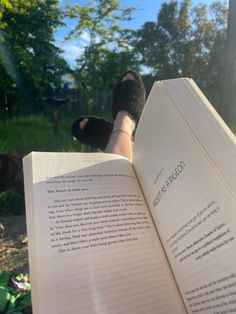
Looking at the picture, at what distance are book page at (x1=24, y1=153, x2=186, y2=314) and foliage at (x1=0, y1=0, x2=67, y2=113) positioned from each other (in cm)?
410

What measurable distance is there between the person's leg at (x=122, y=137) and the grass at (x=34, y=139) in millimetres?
1036

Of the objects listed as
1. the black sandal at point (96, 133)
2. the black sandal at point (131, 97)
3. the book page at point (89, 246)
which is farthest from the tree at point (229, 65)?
the book page at point (89, 246)

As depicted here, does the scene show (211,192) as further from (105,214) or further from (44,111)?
(44,111)

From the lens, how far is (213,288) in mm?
428

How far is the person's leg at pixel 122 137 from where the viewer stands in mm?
1021

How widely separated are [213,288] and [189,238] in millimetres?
59

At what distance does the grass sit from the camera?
301cm

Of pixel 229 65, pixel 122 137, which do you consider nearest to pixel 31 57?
pixel 229 65

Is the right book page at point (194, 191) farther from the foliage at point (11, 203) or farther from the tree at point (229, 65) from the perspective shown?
the foliage at point (11, 203)

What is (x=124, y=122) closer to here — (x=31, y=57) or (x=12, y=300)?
(x=12, y=300)

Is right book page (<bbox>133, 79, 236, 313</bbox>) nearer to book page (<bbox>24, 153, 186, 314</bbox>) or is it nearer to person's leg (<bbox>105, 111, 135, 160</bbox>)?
book page (<bbox>24, 153, 186, 314</bbox>)

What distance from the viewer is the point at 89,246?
18.6 inches

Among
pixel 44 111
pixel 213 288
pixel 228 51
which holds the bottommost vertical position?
pixel 213 288

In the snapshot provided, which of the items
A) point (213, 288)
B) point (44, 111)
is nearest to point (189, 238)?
point (213, 288)
